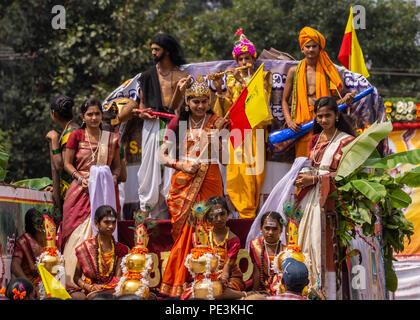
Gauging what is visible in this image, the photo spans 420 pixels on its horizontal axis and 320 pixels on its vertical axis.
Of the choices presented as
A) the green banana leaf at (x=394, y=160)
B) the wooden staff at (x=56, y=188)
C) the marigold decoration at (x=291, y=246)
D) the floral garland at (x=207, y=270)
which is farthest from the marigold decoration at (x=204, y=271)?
the wooden staff at (x=56, y=188)

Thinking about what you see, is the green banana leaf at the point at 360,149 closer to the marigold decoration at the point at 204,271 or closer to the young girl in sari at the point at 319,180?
the young girl in sari at the point at 319,180

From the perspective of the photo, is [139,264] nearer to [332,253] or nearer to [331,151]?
[332,253]

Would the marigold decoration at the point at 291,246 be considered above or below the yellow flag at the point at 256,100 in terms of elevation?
below

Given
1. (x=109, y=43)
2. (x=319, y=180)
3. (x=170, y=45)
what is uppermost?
(x=109, y=43)

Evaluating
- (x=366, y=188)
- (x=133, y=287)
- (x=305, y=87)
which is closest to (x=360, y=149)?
(x=366, y=188)

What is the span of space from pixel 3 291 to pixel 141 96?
153 inches

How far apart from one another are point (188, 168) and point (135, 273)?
55.0 inches

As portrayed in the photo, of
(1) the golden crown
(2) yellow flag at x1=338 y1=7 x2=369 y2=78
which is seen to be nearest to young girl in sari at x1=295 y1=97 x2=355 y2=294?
(1) the golden crown

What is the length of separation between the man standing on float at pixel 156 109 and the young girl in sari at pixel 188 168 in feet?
4.01

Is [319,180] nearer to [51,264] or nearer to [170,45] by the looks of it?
[51,264]

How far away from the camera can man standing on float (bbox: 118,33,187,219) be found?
28.9ft

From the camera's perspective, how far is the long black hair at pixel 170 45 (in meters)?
8.72

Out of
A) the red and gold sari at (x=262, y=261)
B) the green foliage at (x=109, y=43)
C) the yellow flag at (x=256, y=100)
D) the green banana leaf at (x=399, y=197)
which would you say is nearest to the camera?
the red and gold sari at (x=262, y=261)

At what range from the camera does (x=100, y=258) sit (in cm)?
665
